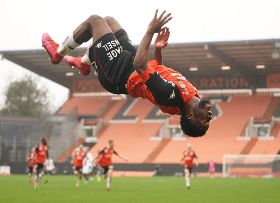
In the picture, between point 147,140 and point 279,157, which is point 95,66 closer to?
point 279,157

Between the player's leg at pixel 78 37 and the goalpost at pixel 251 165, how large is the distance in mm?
24691

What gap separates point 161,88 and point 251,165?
26136mm

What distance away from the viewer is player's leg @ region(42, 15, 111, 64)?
531cm

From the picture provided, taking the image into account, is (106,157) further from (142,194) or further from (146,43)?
(146,43)

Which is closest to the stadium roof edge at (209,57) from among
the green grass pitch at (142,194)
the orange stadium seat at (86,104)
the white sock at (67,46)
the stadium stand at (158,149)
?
the green grass pitch at (142,194)

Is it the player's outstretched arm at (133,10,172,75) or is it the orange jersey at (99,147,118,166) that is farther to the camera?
the orange jersey at (99,147,118,166)

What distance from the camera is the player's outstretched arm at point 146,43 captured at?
473 centimetres

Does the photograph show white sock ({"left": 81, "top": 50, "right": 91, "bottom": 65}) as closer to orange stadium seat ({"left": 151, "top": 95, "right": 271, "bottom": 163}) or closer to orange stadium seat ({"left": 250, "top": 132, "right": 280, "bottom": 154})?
orange stadium seat ({"left": 250, "top": 132, "right": 280, "bottom": 154})

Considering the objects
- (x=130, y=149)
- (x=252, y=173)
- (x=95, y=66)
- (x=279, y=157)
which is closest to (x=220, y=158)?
(x=252, y=173)

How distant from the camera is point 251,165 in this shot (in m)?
29.5

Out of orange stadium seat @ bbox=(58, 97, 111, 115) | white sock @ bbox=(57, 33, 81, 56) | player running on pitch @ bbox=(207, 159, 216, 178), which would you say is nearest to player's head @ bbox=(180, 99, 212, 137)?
white sock @ bbox=(57, 33, 81, 56)

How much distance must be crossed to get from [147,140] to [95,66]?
101ft

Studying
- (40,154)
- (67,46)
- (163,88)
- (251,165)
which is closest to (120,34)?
(67,46)

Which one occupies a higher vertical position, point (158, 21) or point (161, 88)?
point (158, 21)
